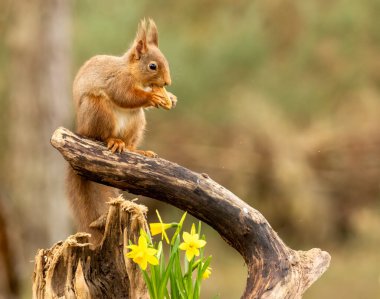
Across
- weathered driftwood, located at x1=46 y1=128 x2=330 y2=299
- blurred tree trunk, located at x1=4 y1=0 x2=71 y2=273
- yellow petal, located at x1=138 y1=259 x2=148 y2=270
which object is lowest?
yellow petal, located at x1=138 y1=259 x2=148 y2=270

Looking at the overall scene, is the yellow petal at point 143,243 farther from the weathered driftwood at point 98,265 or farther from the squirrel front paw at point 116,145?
the squirrel front paw at point 116,145

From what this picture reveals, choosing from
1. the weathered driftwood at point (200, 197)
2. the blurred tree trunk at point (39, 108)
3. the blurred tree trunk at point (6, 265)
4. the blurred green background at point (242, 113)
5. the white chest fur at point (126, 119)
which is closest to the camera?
the weathered driftwood at point (200, 197)

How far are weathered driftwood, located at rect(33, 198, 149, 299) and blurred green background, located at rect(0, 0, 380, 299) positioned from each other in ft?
17.0

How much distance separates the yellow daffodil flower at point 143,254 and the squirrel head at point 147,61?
32.9 inches

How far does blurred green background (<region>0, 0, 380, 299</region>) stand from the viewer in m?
8.53

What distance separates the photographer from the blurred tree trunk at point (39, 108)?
8.33 m

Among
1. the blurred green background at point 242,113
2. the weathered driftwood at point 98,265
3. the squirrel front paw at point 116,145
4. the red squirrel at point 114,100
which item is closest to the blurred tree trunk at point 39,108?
the blurred green background at point 242,113

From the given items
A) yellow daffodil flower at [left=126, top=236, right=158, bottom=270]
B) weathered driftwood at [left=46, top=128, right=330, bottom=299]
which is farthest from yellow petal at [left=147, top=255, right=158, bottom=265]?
weathered driftwood at [left=46, top=128, right=330, bottom=299]

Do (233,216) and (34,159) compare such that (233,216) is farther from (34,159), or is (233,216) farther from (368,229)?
(368,229)

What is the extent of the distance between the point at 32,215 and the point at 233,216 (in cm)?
575

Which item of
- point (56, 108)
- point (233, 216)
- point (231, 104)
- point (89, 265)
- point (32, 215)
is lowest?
point (89, 265)

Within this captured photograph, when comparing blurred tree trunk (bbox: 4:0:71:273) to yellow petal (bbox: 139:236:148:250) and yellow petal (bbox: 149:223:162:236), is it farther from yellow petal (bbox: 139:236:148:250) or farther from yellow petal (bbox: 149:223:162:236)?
yellow petal (bbox: 139:236:148:250)

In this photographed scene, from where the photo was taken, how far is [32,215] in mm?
8547

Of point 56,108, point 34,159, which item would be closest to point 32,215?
point 34,159
